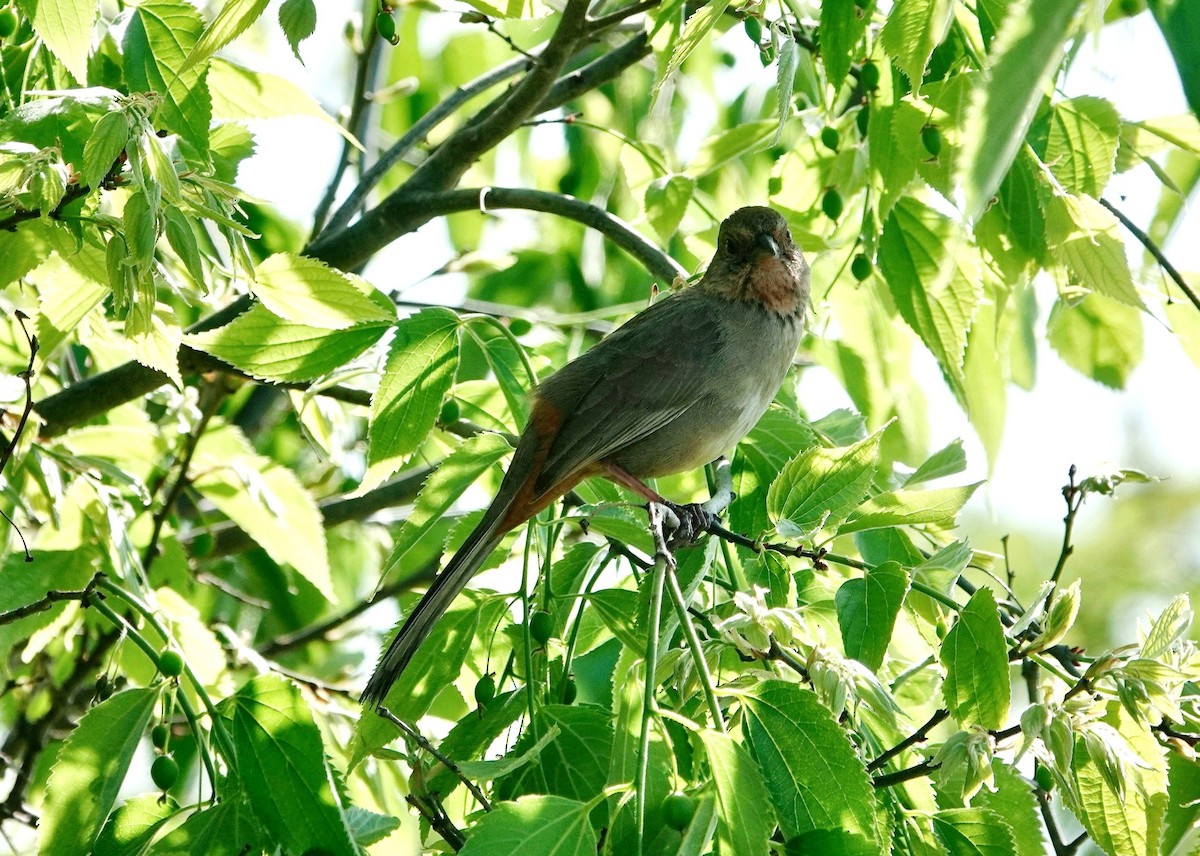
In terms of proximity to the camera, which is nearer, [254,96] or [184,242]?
[184,242]

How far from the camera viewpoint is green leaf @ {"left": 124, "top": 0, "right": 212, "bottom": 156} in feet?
9.43

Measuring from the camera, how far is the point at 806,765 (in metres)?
2.35

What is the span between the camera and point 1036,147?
10.4 ft

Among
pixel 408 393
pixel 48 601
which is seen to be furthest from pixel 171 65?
pixel 48 601

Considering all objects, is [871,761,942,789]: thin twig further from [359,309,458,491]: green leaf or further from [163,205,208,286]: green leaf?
[163,205,208,286]: green leaf

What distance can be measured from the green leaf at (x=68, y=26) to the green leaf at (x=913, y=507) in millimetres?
1874

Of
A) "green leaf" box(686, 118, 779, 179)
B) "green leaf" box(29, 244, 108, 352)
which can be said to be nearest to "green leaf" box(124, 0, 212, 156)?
"green leaf" box(29, 244, 108, 352)

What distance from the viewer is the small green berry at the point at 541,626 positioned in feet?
9.31

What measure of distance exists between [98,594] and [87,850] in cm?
75

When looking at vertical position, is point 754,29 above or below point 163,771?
above

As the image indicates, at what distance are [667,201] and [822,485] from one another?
4.07 ft

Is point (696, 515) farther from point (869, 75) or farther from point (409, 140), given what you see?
point (409, 140)

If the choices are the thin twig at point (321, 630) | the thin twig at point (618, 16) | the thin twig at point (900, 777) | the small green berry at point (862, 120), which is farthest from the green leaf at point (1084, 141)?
the thin twig at point (321, 630)

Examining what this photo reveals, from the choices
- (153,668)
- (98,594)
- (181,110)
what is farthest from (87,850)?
(181,110)
